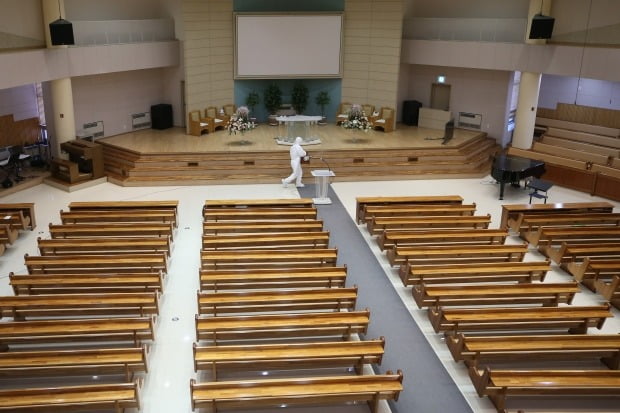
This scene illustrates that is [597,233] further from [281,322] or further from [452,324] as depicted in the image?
[281,322]

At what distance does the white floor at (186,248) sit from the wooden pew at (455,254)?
51 centimetres

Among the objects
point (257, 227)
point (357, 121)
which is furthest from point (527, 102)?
point (257, 227)

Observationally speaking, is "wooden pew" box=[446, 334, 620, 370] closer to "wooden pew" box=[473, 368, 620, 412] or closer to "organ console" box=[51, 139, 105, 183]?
"wooden pew" box=[473, 368, 620, 412]

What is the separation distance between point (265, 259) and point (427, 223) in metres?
3.51

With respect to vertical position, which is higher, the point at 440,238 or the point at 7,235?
the point at 440,238

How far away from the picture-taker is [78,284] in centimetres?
769

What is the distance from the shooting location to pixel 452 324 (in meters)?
7.08

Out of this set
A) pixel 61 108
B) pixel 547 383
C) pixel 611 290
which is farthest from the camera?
pixel 61 108

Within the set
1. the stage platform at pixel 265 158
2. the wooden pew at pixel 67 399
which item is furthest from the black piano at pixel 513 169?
the wooden pew at pixel 67 399

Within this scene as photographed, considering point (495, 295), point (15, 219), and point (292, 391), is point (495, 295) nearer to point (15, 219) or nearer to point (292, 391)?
point (292, 391)

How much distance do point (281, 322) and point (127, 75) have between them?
12.7 metres

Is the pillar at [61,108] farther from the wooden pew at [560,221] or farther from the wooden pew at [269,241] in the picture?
the wooden pew at [560,221]

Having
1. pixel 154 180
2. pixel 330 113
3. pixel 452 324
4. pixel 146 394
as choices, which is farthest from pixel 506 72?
A: pixel 146 394

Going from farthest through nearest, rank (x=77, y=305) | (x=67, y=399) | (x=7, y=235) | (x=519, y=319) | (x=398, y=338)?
(x=7, y=235) → (x=398, y=338) → (x=77, y=305) → (x=519, y=319) → (x=67, y=399)
